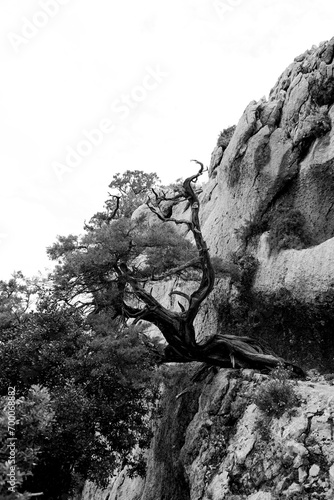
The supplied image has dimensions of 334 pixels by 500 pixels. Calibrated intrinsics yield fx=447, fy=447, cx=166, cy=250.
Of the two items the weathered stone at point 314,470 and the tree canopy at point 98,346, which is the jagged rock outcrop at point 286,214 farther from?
the weathered stone at point 314,470

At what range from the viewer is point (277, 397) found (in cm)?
1280

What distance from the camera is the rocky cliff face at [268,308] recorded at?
11.8 m

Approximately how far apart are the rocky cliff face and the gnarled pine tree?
34.9 inches

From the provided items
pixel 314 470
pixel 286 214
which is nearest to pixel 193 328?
pixel 314 470

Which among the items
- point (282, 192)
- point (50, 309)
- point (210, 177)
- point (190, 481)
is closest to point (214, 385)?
point (190, 481)

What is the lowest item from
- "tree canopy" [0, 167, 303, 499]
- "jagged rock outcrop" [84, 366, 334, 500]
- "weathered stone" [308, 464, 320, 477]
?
"weathered stone" [308, 464, 320, 477]

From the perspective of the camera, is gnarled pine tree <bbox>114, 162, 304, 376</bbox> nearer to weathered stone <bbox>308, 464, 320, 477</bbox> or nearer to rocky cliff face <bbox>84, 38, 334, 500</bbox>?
rocky cliff face <bbox>84, 38, 334, 500</bbox>

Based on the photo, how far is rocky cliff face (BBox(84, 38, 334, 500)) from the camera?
11820 millimetres

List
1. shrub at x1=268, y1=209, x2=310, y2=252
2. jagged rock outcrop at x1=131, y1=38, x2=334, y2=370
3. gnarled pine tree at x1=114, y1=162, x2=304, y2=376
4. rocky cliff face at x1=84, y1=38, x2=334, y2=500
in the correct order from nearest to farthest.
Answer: rocky cliff face at x1=84, y1=38, x2=334, y2=500 < gnarled pine tree at x1=114, y1=162, x2=304, y2=376 < jagged rock outcrop at x1=131, y1=38, x2=334, y2=370 < shrub at x1=268, y1=209, x2=310, y2=252

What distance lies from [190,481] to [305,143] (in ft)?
50.1

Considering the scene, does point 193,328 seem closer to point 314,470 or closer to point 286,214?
point 314,470
